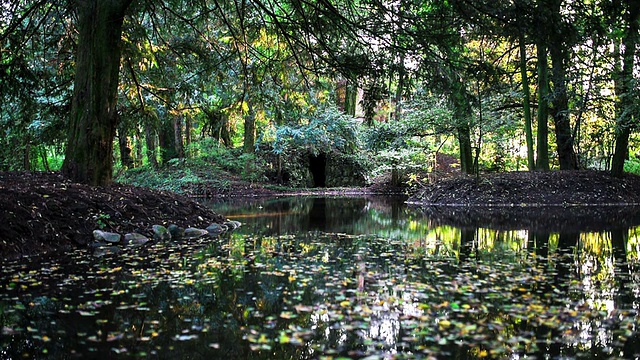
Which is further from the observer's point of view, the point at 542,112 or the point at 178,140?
the point at 178,140

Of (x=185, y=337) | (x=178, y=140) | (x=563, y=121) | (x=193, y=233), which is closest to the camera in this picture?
(x=185, y=337)


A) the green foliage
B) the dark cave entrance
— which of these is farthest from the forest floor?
the dark cave entrance

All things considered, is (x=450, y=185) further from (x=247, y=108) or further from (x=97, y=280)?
(x=97, y=280)

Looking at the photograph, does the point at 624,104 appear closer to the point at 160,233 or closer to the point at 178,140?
the point at 160,233

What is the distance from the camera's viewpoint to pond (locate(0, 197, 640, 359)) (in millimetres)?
3021

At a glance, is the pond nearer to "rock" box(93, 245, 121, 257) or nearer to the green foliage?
"rock" box(93, 245, 121, 257)

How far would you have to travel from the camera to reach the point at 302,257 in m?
6.18

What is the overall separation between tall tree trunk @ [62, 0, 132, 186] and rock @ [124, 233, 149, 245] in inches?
62.8

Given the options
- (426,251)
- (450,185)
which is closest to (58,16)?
(426,251)

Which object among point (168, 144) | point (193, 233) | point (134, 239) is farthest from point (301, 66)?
point (168, 144)

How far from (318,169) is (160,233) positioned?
62.3 ft

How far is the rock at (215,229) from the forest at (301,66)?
6.37 feet

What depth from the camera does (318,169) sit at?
26391mm

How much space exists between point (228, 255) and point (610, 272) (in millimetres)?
4289
